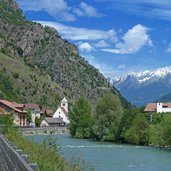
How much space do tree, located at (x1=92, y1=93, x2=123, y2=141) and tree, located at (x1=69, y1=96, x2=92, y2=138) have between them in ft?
22.3

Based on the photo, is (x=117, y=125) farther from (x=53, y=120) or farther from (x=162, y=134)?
(x=53, y=120)

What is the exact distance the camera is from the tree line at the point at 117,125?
267ft

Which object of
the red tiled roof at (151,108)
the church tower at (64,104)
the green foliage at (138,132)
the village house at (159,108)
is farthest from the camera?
the church tower at (64,104)

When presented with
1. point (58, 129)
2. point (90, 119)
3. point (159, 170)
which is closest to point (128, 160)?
point (159, 170)

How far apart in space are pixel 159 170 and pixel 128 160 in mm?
9042

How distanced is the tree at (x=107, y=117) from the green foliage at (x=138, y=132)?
5291 mm

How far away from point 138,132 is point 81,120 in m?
24.3

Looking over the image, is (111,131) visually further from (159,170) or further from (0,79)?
(0,79)

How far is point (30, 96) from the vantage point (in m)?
179

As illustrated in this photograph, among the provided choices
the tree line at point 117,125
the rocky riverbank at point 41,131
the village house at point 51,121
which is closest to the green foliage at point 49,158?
the tree line at point 117,125

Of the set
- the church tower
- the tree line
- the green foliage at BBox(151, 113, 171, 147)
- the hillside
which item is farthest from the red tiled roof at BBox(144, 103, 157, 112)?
the green foliage at BBox(151, 113, 171, 147)

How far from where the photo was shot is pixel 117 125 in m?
93.2

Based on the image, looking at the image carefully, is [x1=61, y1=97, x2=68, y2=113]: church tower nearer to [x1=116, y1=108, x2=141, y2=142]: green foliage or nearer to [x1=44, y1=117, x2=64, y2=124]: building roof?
[x1=44, y1=117, x2=64, y2=124]: building roof

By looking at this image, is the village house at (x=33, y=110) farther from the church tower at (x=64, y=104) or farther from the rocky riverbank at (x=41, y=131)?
the church tower at (x=64, y=104)
